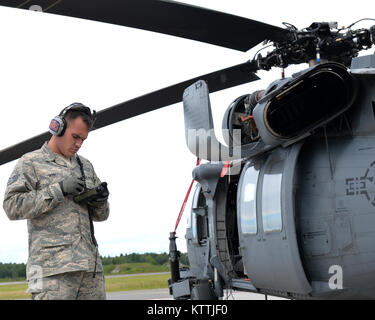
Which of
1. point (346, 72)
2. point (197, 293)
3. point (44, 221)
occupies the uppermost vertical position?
point (346, 72)

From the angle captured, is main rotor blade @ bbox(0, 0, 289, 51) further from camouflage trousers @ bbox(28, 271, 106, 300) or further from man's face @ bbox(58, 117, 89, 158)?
camouflage trousers @ bbox(28, 271, 106, 300)

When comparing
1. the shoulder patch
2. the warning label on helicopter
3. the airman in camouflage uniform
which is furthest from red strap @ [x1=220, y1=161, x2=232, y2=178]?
the shoulder patch

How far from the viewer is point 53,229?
10.9 ft

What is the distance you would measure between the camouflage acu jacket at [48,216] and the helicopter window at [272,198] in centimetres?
153

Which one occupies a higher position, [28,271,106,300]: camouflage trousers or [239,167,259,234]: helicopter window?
[239,167,259,234]: helicopter window

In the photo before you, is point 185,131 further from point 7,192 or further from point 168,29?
point 7,192

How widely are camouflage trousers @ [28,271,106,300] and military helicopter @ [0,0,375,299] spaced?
1.59m

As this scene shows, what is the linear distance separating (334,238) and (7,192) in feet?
8.17

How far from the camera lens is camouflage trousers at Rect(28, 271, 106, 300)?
10.4 ft

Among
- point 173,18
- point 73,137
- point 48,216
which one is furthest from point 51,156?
point 173,18

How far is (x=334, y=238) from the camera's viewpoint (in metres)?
3.87

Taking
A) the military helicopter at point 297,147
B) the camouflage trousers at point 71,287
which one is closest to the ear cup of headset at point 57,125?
the military helicopter at point 297,147

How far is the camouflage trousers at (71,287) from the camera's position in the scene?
3172 millimetres
